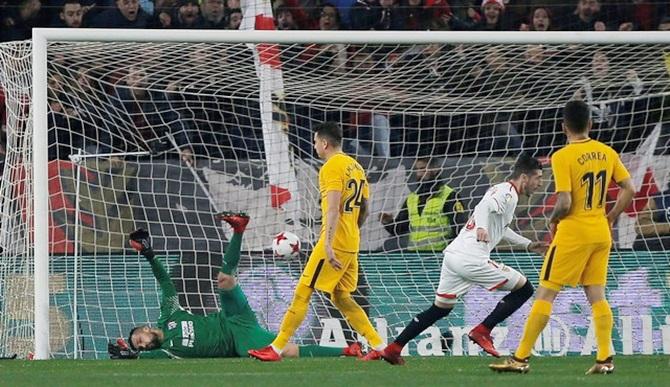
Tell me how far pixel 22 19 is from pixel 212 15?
2.20m

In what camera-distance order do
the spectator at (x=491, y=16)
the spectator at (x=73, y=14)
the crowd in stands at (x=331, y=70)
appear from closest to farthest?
the crowd in stands at (x=331, y=70) < the spectator at (x=73, y=14) < the spectator at (x=491, y=16)

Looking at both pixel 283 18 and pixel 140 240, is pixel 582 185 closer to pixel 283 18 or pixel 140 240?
pixel 140 240

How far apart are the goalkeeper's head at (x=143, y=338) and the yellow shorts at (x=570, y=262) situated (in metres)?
4.45

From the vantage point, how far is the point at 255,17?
610 inches

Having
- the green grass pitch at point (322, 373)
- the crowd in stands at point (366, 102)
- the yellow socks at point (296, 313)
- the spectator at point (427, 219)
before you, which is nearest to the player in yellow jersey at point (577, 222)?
the green grass pitch at point (322, 373)

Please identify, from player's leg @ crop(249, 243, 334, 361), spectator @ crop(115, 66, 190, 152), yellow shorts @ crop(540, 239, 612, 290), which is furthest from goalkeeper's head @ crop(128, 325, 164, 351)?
yellow shorts @ crop(540, 239, 612, 290)

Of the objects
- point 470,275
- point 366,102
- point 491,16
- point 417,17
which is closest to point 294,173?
point 366,102

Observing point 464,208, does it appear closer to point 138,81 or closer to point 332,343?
point 332,343

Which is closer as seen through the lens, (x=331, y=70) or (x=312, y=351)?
(x=312, y=351)

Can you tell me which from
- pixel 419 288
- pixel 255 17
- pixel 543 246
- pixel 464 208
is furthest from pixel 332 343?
pixel 255 17

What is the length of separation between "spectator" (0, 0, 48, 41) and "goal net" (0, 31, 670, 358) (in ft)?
7.22

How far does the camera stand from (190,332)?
12961 mm

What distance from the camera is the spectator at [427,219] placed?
46.1ft

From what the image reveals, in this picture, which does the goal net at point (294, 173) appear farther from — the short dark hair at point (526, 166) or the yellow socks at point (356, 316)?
the yellow socks at point (356, 316)
